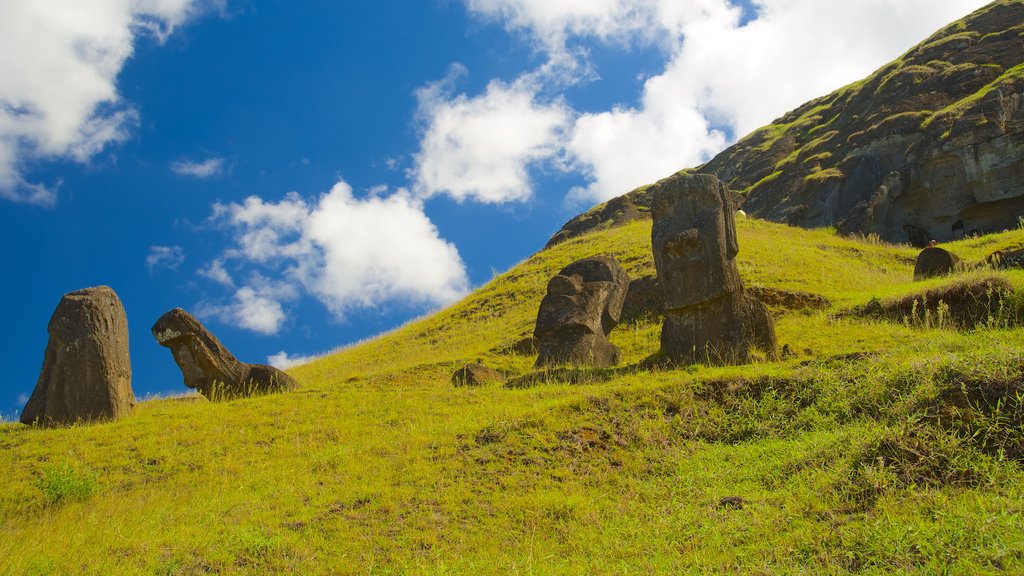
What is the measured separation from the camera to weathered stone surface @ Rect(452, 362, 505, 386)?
53.3 feet

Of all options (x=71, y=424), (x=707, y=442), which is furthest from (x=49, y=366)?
(x=707, y=442)

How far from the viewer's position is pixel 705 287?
14.7 metres

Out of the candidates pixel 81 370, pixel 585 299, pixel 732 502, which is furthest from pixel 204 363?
pixel 732 502

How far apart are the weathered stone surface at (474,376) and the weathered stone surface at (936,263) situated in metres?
11.5

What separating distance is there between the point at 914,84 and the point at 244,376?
4237 centimetres

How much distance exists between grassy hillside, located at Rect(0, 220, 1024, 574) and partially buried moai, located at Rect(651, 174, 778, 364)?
41.6 inches

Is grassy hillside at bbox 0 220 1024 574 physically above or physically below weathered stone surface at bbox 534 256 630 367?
below

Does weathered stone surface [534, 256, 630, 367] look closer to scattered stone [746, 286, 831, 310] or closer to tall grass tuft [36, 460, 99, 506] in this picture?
scattered stone [746, 286, 831, 310]

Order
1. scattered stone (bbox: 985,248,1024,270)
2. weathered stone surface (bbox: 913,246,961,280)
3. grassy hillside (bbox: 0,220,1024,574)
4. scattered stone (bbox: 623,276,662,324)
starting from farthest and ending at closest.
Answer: scattered stone (bbox: 623,276,662,324)
weathered stone surface (bbox: 913,246,961,280)
scattered stone (bbox: 985,248,1024,270)
grassy hillside (bbox: 0,220,1024,574)

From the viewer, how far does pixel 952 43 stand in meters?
46.6

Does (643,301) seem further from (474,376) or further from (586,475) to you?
(586,475)

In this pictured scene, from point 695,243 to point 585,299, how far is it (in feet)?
13.2

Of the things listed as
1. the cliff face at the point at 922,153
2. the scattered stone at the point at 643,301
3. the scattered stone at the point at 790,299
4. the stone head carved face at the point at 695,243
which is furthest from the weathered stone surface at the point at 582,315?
the cliff face at the point at 922,153

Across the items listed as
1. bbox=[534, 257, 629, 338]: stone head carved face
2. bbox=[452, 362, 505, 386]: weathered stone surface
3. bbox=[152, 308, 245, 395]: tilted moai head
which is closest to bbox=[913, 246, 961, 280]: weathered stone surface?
bbox=[534, 257, 629, 338]: stone head carved face
